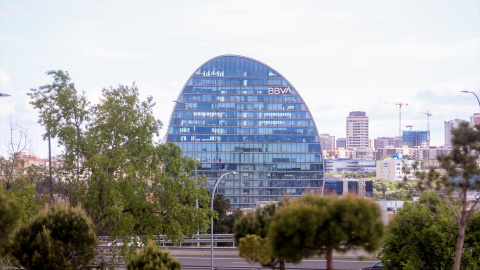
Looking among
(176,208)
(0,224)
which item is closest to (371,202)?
(0,224)

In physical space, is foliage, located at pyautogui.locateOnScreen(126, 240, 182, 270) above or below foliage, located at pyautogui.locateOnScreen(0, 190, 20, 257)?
below

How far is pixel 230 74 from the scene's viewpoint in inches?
4289

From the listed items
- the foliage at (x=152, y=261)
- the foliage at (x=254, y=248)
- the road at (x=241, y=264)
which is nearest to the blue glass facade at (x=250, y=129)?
the road at (x=241, y=264)

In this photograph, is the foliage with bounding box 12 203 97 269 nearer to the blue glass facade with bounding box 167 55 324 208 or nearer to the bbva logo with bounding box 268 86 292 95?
the blue glass facade with bounding box 167 55 324 208

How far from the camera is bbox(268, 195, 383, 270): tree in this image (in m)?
11.9

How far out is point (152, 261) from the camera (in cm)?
1694

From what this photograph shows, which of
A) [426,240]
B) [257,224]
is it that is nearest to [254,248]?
[257,224]

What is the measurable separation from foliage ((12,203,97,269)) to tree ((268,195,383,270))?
653cm

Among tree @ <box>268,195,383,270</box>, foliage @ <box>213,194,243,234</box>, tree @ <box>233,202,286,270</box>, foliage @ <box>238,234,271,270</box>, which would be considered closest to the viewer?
tree @ <box>268,195,383,270</box>

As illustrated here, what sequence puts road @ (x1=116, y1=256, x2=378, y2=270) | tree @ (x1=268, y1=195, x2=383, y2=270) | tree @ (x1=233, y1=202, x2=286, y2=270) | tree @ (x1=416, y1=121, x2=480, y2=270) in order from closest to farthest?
1. tree @ (x1=268, y1=195, x2=383, y2=270)
2. tree @ (x1=233, y1=202, x2=286, y2=270)
3. tree @ (x1=416, y1=121, x2=480, y2=270)
4. road @ (x1=116, y1=256, x2=378, y2=270)

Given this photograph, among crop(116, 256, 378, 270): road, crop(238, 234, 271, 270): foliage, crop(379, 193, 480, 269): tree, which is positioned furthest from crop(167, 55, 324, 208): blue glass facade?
crop(238, 234, 271, 270): foliage

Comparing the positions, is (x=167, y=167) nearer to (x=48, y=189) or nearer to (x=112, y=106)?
(x=112, y=106)

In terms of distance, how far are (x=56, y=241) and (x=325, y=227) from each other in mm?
7809

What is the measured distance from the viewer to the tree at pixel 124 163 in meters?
22.8
